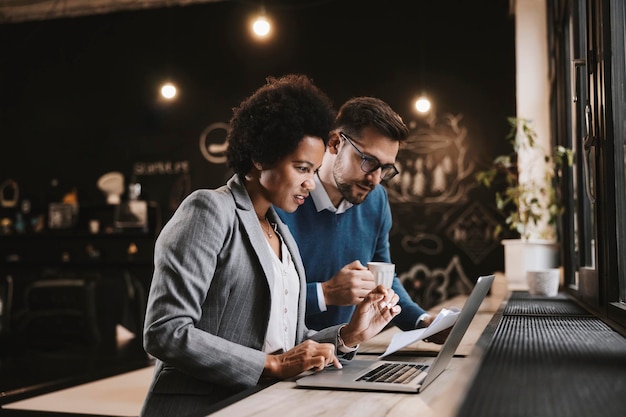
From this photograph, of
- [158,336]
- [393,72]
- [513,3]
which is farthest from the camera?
[393,72]

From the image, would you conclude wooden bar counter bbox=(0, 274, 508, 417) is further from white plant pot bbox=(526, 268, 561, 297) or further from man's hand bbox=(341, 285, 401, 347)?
white plant pot bbox=(526, 268, 561, 297)

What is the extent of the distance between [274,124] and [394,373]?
68 cm

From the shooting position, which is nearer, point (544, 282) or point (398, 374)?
point (398, 374)

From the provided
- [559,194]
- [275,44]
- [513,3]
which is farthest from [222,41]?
[559,194]

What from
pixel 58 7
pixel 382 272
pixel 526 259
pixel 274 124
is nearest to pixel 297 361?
pixel 382 272

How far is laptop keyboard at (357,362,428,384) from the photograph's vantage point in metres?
1.54

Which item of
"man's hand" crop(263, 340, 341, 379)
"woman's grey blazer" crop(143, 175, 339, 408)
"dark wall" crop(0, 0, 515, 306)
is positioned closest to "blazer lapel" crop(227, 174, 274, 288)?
"woman's grey blazer" crop(143, 175, 339, 408)

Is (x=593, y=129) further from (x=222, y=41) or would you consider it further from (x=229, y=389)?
(x=222, y=41)

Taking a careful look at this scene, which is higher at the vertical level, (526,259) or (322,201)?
(322,201)

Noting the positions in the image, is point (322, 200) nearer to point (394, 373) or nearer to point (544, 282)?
point (394, 373)

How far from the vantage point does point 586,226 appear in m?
3.16

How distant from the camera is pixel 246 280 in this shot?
65.0 inches

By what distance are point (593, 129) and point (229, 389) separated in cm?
140

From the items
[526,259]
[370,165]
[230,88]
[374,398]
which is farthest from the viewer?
[230,88]
